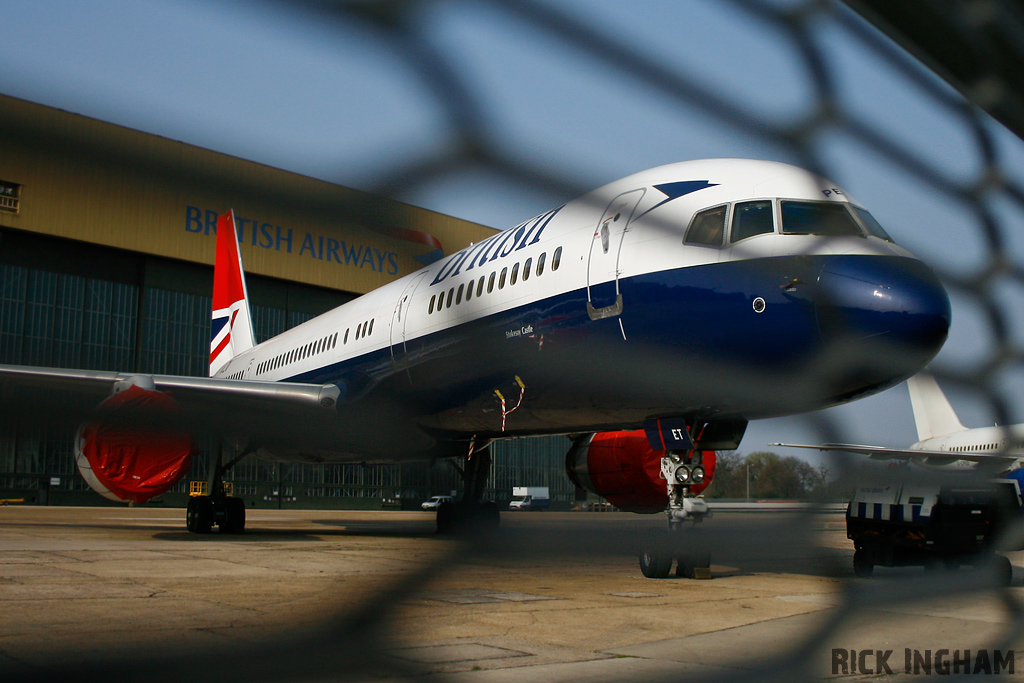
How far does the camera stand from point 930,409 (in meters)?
1.78

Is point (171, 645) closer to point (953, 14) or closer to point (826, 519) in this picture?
point (826, 519)

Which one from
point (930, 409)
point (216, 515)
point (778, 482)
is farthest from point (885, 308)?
point (216, 515)

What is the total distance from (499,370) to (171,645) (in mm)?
649

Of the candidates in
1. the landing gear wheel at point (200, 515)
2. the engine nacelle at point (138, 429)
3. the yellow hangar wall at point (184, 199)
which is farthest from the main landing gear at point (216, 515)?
the yellow hangar wall at point (184, 199)

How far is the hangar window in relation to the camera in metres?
0.55

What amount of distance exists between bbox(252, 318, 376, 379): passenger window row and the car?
5824 millimetres

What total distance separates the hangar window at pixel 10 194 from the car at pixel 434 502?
902mm

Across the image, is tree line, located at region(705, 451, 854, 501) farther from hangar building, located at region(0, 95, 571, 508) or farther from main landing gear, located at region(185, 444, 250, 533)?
main landing gear, located at region(185, 444, 250, 533)

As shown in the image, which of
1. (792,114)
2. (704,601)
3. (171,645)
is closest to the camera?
(171,645)

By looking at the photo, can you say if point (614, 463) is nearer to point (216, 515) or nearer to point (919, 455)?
point (919, 455)

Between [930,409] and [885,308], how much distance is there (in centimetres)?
28

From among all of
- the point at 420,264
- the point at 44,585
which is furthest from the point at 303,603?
the point at 44,585

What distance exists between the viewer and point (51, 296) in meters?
1.55

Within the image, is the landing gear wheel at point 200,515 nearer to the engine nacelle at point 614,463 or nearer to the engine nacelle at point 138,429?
the engine nacelle at point 614,463
